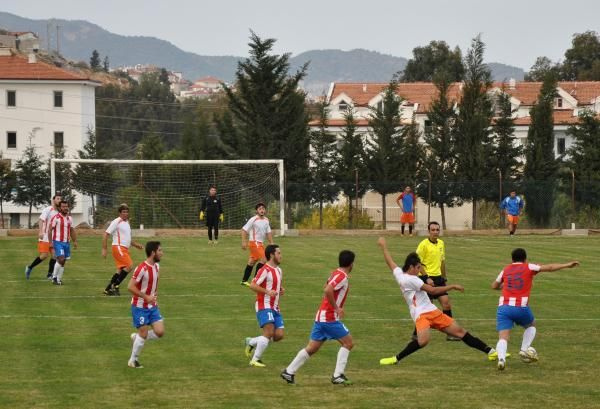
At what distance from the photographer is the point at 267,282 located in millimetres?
16969

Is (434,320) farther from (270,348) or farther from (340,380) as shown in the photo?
(270,348)

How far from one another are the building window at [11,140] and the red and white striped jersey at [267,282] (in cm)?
9223

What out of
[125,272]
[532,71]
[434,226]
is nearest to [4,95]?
[532,71]

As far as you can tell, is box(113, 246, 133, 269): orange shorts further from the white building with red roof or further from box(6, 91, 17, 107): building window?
box(6, 91, 17, 107): building window

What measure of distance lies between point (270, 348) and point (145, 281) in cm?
307

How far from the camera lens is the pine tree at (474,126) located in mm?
58188

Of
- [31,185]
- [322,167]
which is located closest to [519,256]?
[322,167]

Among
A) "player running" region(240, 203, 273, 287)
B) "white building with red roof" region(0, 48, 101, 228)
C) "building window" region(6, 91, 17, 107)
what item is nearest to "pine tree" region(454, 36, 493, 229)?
"player running" region(240, 203, 273, 287)

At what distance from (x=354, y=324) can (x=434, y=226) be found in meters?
2.99

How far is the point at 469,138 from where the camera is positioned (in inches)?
2301

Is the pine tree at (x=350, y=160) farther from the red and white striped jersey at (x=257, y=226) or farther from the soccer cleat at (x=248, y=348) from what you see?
the soccer cleat at (x=248, y=348)

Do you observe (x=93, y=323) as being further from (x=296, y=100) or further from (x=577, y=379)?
(x=296, y=100)

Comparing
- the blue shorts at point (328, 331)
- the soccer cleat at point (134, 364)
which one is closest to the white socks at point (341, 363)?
the blue shorts at point (328, 331)

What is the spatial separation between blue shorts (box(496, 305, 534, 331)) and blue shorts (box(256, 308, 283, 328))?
10.2 feet
